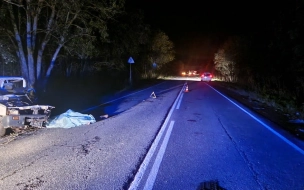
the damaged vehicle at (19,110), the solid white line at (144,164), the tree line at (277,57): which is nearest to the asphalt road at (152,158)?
the solid white line at (144,164)

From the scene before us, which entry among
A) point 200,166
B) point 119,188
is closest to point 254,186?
point 200,166

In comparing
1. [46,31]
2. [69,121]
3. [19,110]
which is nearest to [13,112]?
[19,110]

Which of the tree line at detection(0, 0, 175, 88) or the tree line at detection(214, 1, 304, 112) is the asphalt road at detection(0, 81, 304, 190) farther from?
the tree line at detection(0, 0, 175, 88)

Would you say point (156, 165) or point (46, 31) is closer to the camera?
point (156, 165)

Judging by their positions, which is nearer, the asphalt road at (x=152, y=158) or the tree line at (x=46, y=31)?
the asphalt road at (x=152, y=158)

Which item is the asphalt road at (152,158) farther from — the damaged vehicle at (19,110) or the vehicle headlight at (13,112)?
the vehicle headlight at (13,112)

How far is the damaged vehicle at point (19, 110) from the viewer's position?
7840mm

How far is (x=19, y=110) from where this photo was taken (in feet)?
26.6

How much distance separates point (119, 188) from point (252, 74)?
3127cm

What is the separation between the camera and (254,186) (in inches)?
180

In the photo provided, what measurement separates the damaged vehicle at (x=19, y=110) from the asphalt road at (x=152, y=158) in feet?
1.23

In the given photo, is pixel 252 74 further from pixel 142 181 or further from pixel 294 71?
pixel 142 181

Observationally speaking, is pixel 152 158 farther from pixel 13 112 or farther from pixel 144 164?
pixel 13 112

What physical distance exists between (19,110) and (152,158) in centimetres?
456
